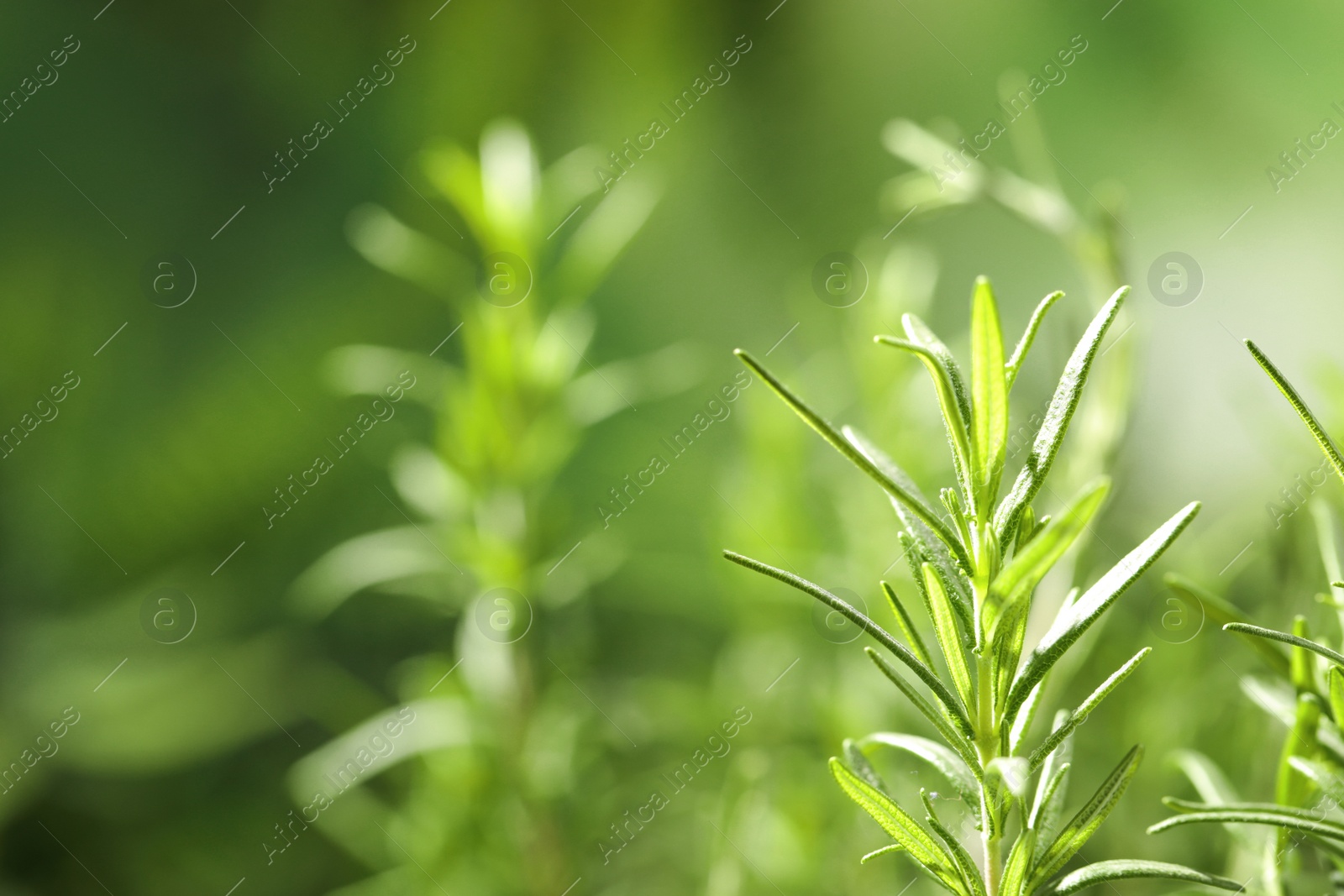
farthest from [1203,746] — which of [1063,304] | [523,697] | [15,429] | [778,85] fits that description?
[15,429]

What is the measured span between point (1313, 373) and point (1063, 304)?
598 millimetres

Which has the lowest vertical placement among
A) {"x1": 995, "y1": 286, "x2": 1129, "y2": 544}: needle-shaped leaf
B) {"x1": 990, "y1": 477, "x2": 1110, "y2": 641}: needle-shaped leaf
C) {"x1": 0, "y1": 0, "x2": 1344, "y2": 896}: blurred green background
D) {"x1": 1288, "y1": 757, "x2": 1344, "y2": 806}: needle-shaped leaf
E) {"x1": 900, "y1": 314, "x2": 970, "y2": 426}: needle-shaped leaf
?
{"x1": 1288, "y1": 757, "x2": 1344, "y2": 806}: needle-shaped leaf

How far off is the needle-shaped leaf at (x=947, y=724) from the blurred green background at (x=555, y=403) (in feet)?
0.59

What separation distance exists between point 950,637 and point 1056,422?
58 millimetres

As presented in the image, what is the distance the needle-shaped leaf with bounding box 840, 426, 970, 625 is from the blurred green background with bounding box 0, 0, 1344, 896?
6.6 inches

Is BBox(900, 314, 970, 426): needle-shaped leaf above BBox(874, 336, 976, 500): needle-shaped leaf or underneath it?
above

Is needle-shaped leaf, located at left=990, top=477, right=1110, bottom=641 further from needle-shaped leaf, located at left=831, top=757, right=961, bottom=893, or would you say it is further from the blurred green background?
the blurred green background

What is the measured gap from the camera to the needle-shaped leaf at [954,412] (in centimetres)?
19

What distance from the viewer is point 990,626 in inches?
7.7

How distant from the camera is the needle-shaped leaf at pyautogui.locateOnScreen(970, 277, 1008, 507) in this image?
0.19 meters

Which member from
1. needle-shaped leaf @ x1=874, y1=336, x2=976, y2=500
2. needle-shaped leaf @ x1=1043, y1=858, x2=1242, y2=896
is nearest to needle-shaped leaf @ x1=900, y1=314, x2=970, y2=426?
needle-shaped leaf @ x1=874, y1=336, x2=976, y2=500

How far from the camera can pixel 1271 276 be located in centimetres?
100

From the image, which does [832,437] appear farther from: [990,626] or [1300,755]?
[1300,755]

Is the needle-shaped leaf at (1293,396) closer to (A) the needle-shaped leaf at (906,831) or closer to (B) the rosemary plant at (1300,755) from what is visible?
(B) the rosemary plant at (1300,755)
